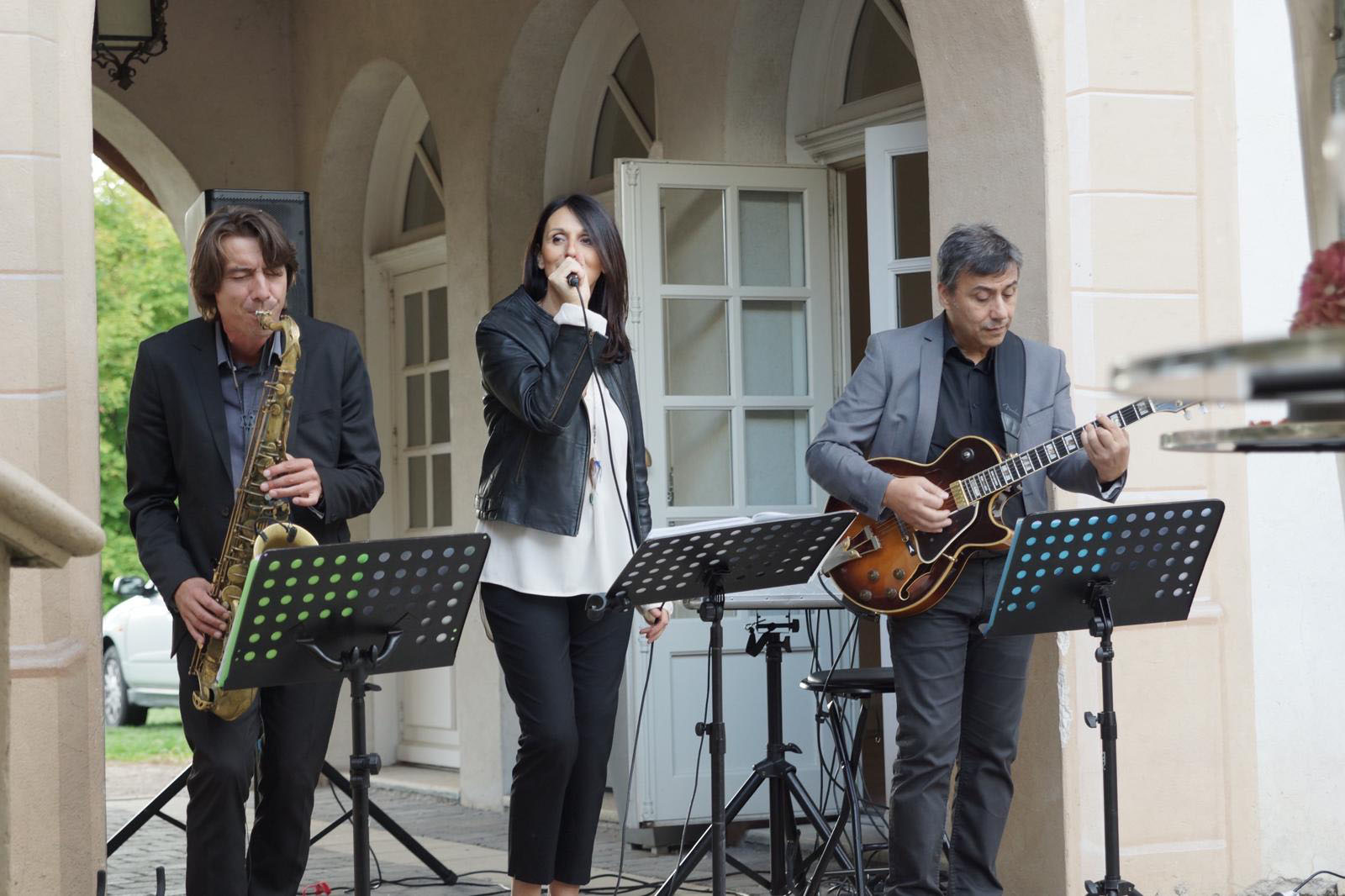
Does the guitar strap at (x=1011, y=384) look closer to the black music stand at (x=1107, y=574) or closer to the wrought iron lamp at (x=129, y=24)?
the black music stand at (x=1107, y=574)

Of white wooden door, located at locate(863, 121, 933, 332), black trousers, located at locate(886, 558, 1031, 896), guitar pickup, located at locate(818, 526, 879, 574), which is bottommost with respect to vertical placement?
black trousers, located at locate(886, 558, 1031, 896)

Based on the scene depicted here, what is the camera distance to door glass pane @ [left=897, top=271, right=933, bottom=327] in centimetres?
564

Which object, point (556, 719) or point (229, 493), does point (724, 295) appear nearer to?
point (556, 719)

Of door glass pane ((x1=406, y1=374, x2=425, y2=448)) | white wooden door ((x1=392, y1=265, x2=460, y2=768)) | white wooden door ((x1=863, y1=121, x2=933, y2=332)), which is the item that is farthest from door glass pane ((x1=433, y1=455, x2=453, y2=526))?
white wooden door ((x1=863, y1=121, x2=933, y2=332))

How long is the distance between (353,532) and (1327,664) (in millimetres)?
5275

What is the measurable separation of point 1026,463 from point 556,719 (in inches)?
48.8

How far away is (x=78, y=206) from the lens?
4.18 meters

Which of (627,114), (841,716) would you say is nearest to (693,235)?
(627,114)

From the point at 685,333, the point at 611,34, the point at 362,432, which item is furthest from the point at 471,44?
the point at 362,432

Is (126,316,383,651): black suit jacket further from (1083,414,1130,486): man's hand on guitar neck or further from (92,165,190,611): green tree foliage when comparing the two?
(92,165,190,611): green tree foliage

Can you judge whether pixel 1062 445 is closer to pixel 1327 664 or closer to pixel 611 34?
pixel 1327 664

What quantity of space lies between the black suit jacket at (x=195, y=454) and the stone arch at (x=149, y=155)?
17.9 feet

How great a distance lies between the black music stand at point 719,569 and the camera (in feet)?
11.9

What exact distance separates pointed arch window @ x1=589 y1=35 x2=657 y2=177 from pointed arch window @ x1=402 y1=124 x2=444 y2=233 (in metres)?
1.35
